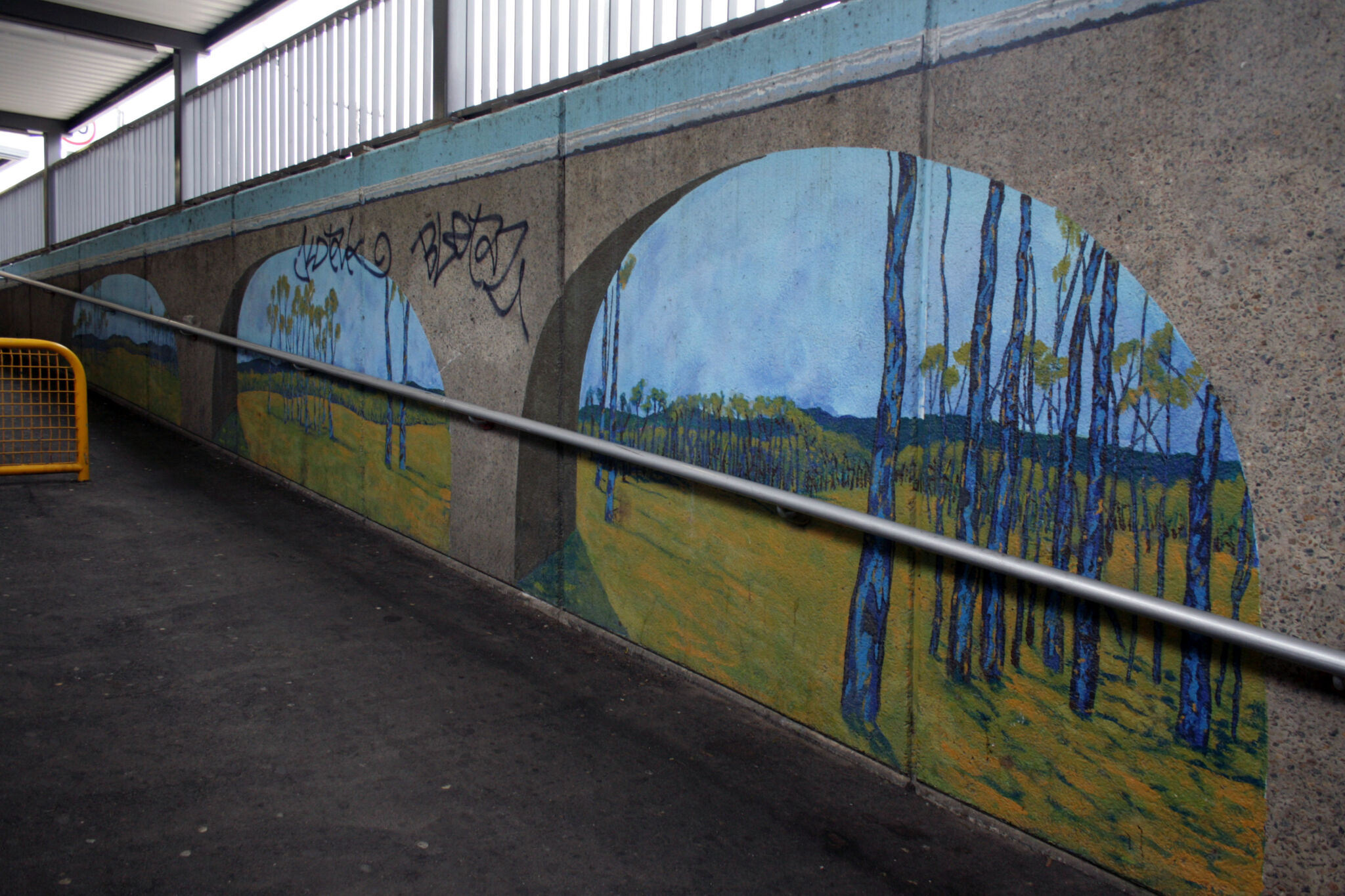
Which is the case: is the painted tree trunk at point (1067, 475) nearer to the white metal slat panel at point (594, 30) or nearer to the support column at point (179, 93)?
the white metal slat panel at point (594, 30)

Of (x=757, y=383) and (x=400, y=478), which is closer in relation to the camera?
(x=757, y=383)

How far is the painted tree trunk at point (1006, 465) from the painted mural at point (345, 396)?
315cm

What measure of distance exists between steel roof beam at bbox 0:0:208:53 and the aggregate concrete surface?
6767 mm

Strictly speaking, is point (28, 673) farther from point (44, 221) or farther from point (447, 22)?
point (44, 221)

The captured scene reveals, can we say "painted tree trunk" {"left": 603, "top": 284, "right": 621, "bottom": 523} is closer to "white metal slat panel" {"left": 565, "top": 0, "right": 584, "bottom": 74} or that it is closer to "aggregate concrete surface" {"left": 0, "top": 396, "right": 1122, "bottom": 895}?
"aggregate concrete surface" {"left": 0, "top": 396, "right": 1122, "bottom": 895}

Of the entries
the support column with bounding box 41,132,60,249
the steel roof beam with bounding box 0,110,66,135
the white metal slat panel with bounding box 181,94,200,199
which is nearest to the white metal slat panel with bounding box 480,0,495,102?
the white metal slat panel with bounding box 181,94,200,199

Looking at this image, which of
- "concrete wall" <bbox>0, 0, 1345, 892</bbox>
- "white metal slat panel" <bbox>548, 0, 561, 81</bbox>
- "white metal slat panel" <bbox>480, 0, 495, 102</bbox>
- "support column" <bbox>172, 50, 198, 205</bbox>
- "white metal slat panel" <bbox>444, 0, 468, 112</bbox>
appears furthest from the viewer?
"support column" <bbox>172, 50, 198, 205</bbox>

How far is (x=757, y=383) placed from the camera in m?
3.06

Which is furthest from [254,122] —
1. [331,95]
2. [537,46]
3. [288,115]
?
[537,46]

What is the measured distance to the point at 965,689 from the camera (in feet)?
8.22

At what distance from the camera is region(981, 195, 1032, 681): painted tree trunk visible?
90.9 inches

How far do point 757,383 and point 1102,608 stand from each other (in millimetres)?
1295

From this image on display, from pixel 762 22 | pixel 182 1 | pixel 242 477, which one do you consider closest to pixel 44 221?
pixel 182 1

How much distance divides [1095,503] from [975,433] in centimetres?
37
